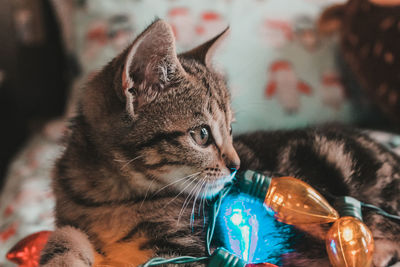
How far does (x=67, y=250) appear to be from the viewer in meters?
0.65

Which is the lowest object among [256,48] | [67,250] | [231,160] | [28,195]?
[28,195]

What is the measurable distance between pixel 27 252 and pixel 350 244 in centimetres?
64

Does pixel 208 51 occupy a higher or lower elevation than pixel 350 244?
higher

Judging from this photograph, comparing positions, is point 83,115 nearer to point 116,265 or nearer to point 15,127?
point 116,265

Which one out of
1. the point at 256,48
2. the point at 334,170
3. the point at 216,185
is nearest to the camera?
the point at 216,185

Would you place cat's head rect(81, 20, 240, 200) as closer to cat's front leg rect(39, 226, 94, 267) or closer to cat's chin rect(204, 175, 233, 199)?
cat's chin rect(204, 175, 233, 199)

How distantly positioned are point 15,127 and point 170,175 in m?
1.18

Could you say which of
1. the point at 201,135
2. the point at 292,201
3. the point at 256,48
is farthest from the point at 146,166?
the point at 256,48

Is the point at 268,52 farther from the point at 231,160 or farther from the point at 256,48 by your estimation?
the point at 231,160

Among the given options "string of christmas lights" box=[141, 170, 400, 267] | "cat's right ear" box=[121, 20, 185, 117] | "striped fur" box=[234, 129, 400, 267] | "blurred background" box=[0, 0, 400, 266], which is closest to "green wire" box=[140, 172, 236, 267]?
"string of christmas lights" box=[141, 170, 400, 267]

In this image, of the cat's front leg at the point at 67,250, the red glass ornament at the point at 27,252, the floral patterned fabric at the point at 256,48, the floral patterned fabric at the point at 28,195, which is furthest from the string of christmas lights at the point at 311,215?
the floral patterned fabric at the point at 256,48

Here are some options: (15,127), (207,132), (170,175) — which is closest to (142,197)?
(170,175)

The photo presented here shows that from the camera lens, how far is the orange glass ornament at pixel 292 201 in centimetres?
62

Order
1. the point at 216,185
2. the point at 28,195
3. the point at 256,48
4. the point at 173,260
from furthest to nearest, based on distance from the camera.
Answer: the point at 256,48 < the point at 28,195 < the point at 216,185 < the point at 173,260
